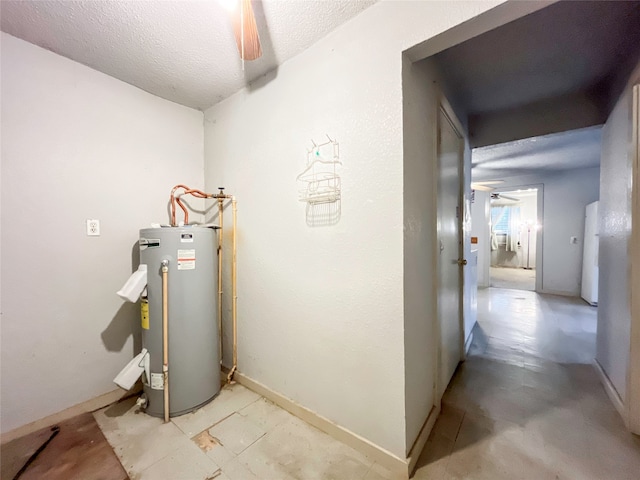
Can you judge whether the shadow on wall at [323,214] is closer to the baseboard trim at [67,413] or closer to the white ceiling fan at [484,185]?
the baseboard trim at [67,413]

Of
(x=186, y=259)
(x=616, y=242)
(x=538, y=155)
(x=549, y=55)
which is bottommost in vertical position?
(x=186, y=259)

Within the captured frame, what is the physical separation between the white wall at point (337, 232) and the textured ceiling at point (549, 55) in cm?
72

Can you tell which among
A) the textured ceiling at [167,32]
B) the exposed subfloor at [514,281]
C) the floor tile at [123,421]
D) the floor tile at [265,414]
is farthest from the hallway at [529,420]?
the exposed subfloor at [514,281]

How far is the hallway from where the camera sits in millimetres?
1304

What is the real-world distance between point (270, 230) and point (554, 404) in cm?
244

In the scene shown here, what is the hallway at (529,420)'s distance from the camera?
51.3 inches

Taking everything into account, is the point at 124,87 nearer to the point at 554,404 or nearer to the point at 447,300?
the point at 447,300

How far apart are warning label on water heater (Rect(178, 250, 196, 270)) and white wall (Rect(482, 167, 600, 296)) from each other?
5.97 meters

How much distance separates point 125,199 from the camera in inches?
77.0

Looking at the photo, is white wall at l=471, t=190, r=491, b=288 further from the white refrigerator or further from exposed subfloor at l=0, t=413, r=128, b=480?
exposed subfloor at l=0, t=413, r=128, b=480

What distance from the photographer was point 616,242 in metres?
1.79

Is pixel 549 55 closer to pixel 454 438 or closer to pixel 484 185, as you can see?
A: pixel 454 438

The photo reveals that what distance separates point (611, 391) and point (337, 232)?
239 cm

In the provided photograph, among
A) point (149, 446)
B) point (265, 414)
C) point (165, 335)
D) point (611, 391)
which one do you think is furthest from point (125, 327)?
point (611, 391)
